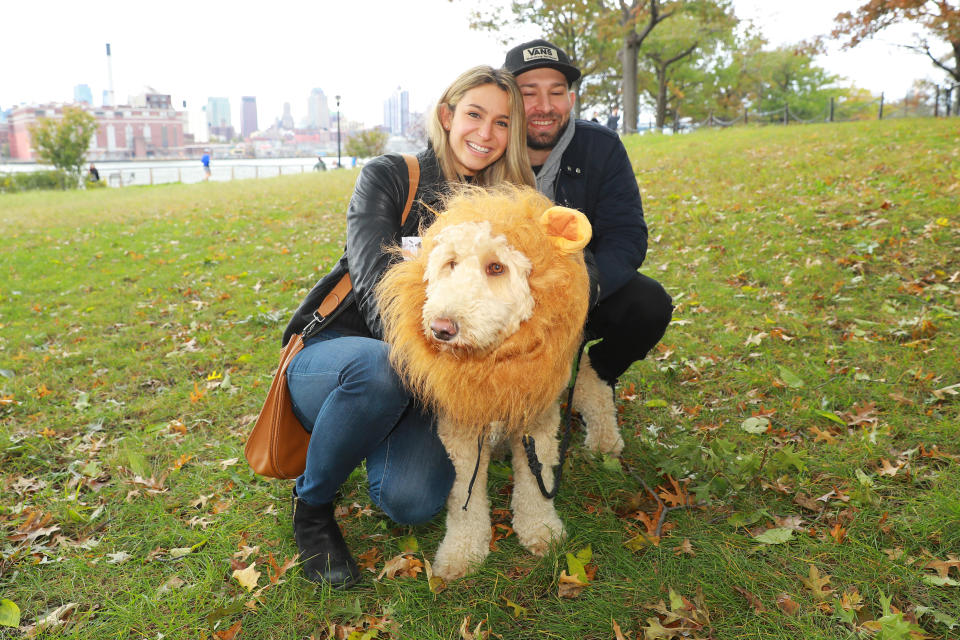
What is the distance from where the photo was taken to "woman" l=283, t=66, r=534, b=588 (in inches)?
94.0

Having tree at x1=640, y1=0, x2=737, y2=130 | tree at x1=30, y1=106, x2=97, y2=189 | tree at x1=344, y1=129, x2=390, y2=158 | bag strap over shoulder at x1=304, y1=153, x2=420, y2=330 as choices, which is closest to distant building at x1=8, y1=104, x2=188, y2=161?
tree at x1=344, y1=129, x2=390, y2=158

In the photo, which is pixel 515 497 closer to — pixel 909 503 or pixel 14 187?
pixel 909 503

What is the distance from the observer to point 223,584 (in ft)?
8.38

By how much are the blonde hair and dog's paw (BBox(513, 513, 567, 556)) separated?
1680 millimetres

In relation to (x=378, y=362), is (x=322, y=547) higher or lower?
lower

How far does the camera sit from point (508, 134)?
114 inches

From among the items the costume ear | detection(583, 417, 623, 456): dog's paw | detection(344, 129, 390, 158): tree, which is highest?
detection(344, 129, 390, 158): tree

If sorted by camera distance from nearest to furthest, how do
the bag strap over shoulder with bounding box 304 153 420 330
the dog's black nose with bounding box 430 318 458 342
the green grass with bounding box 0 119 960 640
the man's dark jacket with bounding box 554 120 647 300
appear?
the dog's black nose with bounding box 430 318 458 342
the green grass with bounding box 0 119 960 640
the bag strap over shoulder with bounding box 304 153 420 330
the man's dark jacket with bounding box 554 120 647 300

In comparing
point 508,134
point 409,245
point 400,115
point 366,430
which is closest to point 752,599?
point 366,430

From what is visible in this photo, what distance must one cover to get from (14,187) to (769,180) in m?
38.3

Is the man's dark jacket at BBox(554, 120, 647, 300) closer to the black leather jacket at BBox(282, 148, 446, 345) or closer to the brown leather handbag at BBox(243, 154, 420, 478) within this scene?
the black leather jacket at BBox(282, 148, 446, 345)

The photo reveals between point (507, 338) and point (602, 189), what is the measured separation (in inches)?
68.5

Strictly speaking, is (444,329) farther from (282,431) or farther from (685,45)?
(685,45)

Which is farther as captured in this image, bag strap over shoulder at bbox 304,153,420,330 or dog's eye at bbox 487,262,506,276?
→ bag strap over shoulder at bbox 304,153,420,330
